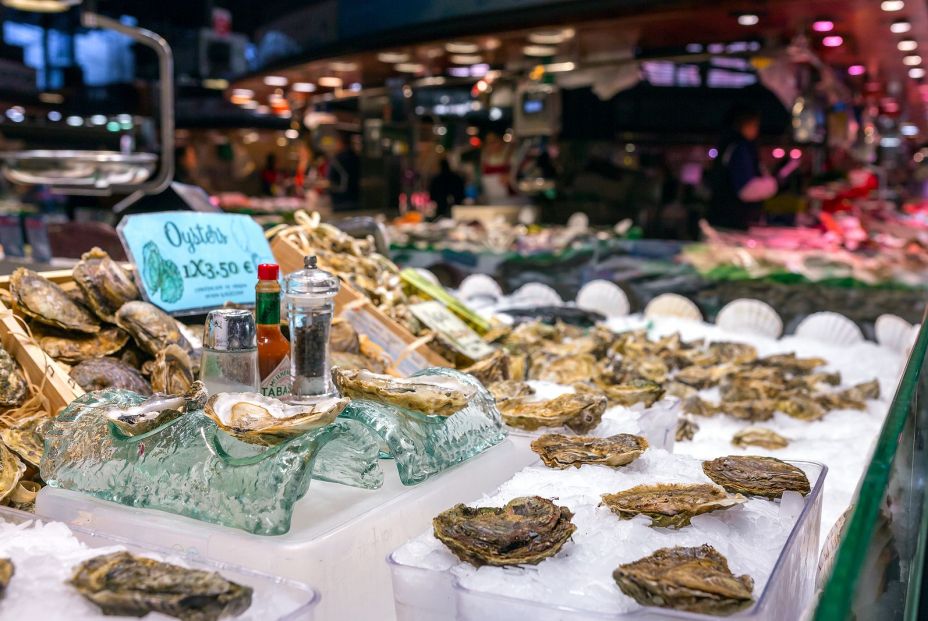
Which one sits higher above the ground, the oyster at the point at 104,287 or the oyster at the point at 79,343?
the oyster at the point at 104,287

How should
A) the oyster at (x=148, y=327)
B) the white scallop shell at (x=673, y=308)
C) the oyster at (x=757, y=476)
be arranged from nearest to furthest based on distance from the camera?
the oyster at (x=757, y=476) < the oyster at (x=148, y=327) < the white scallop shell at (x=673, y=308)

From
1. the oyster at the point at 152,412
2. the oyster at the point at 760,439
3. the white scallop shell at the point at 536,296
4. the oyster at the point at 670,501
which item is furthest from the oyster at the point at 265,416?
the white scallop shell at the point at 536,296

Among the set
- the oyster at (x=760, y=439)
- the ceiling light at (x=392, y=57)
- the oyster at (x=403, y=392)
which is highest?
the ceiling light at (x=392, y=57)

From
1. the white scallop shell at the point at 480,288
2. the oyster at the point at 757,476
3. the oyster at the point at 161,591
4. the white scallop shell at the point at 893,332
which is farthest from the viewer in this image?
the white scallop shell at the point at 480,288

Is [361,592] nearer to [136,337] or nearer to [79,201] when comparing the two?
[136,337]

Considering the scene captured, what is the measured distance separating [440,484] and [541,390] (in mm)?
609

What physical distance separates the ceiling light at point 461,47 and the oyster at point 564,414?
5.40 m

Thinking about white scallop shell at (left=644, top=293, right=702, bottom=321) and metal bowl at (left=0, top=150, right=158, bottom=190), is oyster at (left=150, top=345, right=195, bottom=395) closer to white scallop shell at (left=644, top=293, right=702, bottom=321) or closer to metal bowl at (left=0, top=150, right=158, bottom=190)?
metal bowl at (left=0, top=150, right=158, bottom=190)

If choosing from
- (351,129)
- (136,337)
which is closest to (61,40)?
(351,129)

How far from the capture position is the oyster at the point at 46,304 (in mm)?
1660

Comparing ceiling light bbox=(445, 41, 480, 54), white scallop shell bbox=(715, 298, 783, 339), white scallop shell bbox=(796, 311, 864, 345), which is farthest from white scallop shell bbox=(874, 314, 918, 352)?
ceiling light bbox=(445, 41, 480, 54)

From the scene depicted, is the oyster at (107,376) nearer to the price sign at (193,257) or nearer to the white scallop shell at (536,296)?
the price sign at (193,257)

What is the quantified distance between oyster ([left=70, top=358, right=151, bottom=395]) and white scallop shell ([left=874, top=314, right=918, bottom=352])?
9.62 feet

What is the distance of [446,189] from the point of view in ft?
28.2
